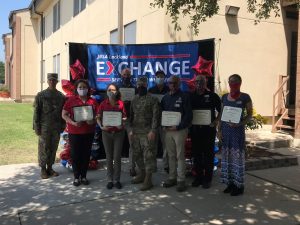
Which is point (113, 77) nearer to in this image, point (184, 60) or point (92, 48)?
point (92, 48)

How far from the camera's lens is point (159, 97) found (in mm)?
6949

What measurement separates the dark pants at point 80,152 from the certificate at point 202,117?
174cm

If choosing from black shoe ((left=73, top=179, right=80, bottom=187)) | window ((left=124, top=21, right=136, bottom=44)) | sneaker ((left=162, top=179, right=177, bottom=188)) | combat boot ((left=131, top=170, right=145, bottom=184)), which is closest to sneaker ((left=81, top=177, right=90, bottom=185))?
black shoe ((left=73, top=179, right=80, bottom=187))

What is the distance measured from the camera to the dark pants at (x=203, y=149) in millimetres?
6402

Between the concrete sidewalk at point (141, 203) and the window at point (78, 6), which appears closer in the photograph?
the concrete sidewalk at point (141, 203)

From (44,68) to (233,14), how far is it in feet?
69.9

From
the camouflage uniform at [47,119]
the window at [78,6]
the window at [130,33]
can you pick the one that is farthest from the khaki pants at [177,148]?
the window at [78,6]

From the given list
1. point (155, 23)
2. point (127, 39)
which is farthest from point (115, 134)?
point (127, 39)

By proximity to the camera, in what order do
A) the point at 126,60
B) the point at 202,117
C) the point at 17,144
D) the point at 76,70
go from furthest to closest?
the point at 17,144 < the point at 126,60 < the point at 76,70 < the point at 202,117

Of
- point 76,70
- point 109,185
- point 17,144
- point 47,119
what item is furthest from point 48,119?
point 17,144

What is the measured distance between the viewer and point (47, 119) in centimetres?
713

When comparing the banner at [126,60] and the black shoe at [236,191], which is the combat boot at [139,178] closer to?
the black shoe at [236,191]

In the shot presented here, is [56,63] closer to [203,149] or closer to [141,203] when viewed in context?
[203,149]

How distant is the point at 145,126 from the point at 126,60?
211cm
